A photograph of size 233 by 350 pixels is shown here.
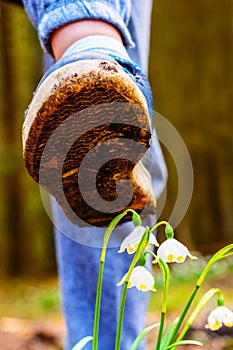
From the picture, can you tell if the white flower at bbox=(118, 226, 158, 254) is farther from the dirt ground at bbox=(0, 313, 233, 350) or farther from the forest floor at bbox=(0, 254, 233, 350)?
the dirt ground at bbox=(0, 313, 233, 350)

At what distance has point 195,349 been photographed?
1.66 m

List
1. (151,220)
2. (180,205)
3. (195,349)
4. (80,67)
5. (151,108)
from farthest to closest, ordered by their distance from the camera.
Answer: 1. (195,349)
2. (151,220)
3. (180,205)
4. (151,108)
5. (80,67)

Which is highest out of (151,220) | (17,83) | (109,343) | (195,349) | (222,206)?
(151,220)

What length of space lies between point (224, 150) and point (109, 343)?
17.4 feet

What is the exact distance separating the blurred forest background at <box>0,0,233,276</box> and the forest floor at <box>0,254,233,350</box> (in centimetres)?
111

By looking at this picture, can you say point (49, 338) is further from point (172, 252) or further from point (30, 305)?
point (30, 305)

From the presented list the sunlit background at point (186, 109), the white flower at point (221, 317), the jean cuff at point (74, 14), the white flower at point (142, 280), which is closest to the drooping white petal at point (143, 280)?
the white flower at point (142, 280)

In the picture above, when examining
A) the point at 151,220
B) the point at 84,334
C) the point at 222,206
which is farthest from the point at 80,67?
the point at 222,206

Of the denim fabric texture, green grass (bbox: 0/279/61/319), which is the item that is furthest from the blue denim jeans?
green grass (bbox: 0/279/61/319)

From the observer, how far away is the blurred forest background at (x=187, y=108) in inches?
249

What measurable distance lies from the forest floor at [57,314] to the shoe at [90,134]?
2.19ft

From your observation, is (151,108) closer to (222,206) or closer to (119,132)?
(119,132)

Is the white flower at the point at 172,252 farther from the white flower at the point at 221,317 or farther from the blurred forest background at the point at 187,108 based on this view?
the blurred forest background at the point at 187,108

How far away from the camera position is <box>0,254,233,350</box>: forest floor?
176cm
